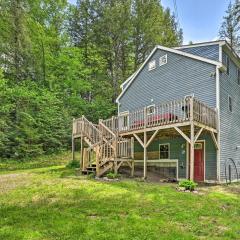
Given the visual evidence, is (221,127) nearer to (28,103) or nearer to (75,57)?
(28,103)

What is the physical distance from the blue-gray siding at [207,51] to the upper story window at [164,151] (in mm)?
5209

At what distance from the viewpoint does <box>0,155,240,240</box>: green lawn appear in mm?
5883

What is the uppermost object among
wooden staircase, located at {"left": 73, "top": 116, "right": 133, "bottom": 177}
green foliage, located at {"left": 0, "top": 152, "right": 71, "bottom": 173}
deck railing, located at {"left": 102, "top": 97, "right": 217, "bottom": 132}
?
deck railing, located at {"left": 102, "top": 97, "right": 217, "bottom": 132}

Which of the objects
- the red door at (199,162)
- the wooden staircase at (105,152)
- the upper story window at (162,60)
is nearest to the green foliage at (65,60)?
the wooden staircase at (105,152)

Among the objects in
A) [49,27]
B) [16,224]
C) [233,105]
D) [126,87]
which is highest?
[49,27]

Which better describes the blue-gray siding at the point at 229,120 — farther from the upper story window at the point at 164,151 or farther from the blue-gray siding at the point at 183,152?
→ the upper story window at the point at 164,151

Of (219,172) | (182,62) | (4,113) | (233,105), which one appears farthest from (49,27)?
(219,172)

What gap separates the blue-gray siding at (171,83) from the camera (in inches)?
613

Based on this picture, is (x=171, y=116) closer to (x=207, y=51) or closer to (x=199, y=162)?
(x=199, y=162)

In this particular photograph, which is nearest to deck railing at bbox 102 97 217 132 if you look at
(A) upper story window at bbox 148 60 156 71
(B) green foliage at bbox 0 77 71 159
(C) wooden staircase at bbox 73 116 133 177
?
(C) wooden staircase at bbox 73 116 133 177

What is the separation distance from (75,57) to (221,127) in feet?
62.7

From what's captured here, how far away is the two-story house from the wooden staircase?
0.16ft

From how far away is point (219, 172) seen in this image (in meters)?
14.5

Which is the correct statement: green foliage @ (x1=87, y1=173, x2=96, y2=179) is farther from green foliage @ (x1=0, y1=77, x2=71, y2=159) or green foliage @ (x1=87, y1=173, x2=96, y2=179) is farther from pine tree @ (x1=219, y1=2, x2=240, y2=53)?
pine tree @ (x1=219, y1=2, x2=240, y2=53)
